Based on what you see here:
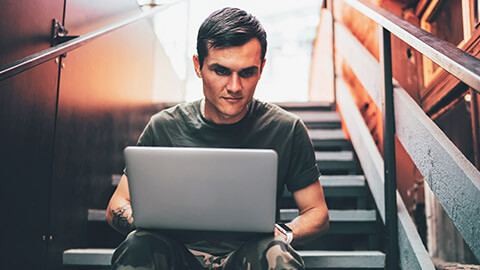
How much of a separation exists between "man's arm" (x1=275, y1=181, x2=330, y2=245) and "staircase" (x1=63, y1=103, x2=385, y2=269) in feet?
1.26

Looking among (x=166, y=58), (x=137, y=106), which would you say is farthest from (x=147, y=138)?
(x=166, y=58)

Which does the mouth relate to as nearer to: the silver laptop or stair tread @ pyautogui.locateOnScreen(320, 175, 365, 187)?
the silver laptop

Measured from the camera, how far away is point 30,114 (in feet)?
4.50

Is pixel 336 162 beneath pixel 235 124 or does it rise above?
beneath

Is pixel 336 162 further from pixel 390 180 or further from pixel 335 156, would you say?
pixel 390 180

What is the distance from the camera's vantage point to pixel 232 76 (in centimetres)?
136

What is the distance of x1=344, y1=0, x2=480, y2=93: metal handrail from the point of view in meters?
0.80

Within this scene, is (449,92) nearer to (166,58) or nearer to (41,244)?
(41,244)

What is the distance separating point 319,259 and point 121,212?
791mm

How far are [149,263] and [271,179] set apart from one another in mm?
349

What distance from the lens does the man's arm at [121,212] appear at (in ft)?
3.99

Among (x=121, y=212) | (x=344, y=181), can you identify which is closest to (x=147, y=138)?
(x=121, y=212)

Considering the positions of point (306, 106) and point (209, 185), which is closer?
point (209, 185)

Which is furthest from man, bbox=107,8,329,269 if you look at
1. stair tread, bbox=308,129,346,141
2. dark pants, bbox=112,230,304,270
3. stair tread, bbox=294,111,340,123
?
stair tread, bbox=294,111,340,123
